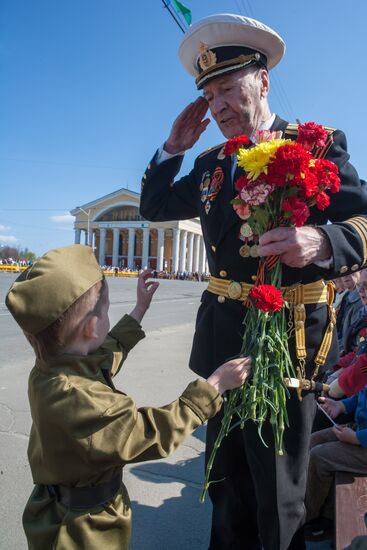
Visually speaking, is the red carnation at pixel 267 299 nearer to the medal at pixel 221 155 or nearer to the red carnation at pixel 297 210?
the red carnation at pixel 297 210

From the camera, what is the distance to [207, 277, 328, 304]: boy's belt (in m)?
1.81

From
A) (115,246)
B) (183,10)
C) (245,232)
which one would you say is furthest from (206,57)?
(115,246)

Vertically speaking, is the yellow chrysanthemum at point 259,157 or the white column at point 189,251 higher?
the white column at point 189,251

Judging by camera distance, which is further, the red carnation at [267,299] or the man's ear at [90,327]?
the man's ear at [90,327]

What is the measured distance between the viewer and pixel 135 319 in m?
2.34

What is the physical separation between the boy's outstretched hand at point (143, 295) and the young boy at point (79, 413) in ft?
2.07

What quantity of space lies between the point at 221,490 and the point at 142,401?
8.26 feet

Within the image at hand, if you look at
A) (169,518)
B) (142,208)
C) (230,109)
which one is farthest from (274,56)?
(169,518)

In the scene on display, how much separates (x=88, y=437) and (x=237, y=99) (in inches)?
58.6

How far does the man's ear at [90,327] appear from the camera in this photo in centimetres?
166

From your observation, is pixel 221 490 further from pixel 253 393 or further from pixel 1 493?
pixel 1 493

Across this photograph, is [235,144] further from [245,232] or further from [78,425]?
[78,425]

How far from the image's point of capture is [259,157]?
153 cm

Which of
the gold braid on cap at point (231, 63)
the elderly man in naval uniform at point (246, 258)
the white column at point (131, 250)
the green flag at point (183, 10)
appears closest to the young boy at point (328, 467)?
the elderly man in naval uniform at point (246, 258)
